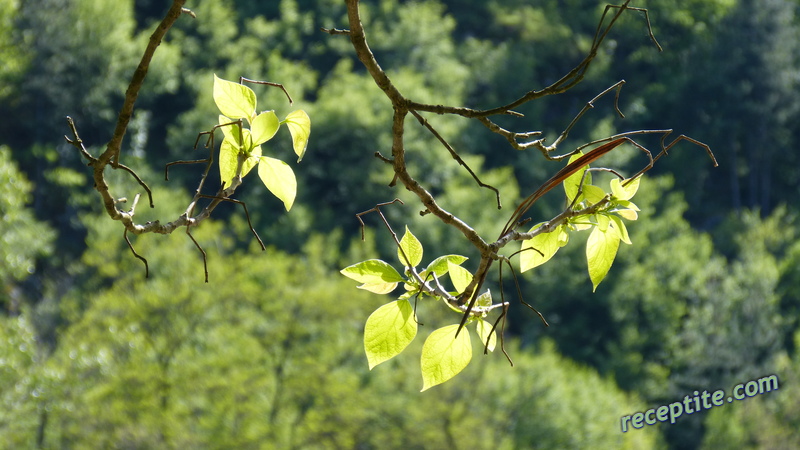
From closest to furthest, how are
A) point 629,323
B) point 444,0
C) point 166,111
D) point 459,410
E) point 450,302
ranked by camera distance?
point 450,302 < point 459,410 < point 629,323 < point 166,111 < point 444,0

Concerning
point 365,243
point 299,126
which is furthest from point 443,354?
point 365,243

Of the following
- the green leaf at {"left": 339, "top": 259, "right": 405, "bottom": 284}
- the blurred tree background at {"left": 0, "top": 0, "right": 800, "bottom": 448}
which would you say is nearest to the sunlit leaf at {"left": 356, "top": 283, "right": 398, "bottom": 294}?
the green leaf at {"left": 339, "top": 259, "right": 405, "bottom": 284}

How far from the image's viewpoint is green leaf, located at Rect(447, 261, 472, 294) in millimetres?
359

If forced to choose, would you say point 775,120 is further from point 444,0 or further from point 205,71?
point 205,71

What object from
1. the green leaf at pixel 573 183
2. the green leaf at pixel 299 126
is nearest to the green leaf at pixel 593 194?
the green leaf at pixel 573 183

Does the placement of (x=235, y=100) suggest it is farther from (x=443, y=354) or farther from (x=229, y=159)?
(x=443, y=354)

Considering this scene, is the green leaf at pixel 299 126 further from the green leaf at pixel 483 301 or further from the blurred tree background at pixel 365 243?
the blurred tree background at pixel 365 243

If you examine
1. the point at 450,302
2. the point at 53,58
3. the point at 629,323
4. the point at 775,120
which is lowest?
the point at 450,302

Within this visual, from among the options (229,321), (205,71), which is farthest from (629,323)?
(205,71)

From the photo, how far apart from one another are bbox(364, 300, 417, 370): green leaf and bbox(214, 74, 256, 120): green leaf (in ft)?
0.33

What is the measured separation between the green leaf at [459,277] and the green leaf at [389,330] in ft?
0.09

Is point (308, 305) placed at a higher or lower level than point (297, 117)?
higher

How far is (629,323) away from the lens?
14266 mm

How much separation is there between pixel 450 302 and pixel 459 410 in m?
9.19
